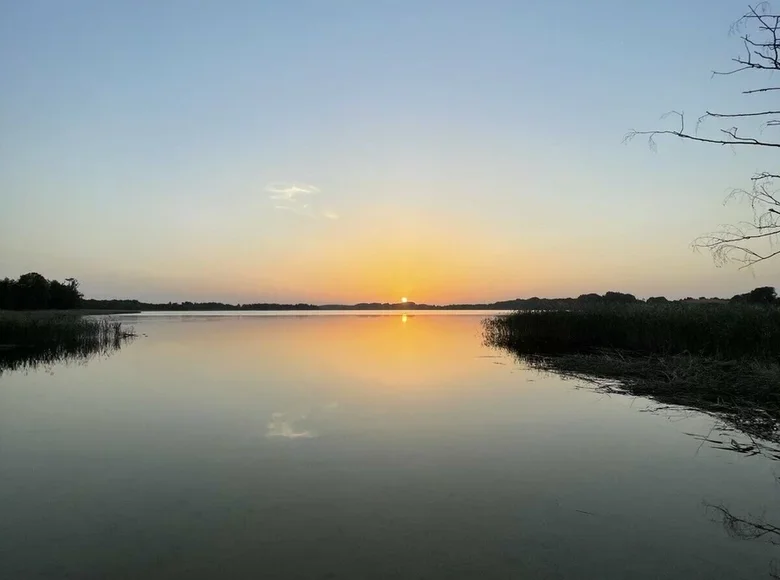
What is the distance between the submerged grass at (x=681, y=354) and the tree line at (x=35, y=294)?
199ft

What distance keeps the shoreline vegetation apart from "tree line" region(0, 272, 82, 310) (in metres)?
60.8

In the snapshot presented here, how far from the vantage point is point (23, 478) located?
→ 7.05 metres

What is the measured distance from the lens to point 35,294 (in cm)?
6600

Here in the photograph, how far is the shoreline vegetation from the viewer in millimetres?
11188

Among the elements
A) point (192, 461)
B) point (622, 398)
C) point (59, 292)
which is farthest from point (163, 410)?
point (59, 292)

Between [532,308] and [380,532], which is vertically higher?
[532,308]

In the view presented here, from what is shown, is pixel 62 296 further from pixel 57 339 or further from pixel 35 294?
pixel 57 339

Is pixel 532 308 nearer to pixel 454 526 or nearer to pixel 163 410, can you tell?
pixel 163 410

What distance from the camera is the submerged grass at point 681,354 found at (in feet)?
36.9

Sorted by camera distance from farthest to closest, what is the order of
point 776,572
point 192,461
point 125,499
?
point 192,461
point 125,499
point 776,572

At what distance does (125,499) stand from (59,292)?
79.2 m

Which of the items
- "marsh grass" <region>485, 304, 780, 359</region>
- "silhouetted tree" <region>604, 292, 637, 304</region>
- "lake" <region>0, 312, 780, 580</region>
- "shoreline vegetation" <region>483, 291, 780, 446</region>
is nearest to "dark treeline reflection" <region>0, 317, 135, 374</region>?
"lake" <region>0, 312, 780, 580</region>

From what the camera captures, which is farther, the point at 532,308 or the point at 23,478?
the point at 532,308

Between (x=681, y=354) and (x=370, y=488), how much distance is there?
564 inches
